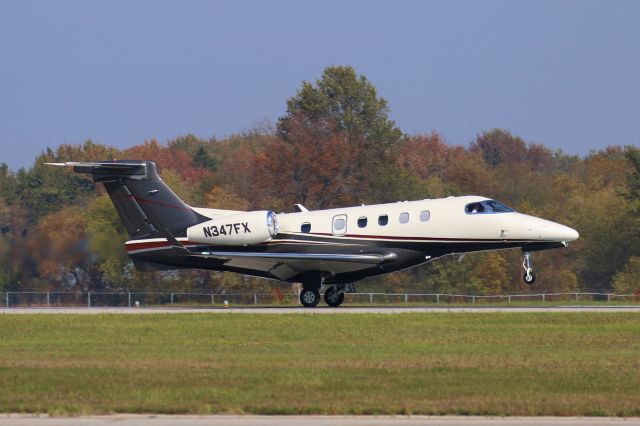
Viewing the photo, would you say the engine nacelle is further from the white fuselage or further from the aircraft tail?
the white fuselage

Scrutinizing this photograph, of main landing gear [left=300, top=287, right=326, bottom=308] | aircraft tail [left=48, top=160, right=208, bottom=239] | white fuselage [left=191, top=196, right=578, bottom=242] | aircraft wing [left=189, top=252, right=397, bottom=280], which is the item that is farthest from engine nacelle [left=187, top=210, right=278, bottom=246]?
main landing gear [left=300, top=287, right=326, bottom=308]

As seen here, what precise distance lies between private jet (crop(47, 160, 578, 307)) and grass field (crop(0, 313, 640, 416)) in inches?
207

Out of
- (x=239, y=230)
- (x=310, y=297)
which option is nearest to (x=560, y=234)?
(x=310, y=297)

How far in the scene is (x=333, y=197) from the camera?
245 ft

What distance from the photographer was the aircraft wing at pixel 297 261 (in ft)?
120

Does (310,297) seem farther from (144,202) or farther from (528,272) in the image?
(528,272)

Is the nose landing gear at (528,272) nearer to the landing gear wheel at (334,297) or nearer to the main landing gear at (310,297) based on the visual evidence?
the landing gear wheel at (334,297)

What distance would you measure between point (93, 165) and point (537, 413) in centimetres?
2375

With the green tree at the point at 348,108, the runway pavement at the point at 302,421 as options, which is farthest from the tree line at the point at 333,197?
the runway pavement at the point at 302,421

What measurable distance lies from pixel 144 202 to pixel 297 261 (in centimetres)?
535

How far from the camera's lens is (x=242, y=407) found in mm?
16922

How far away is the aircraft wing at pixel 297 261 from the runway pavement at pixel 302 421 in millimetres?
20212

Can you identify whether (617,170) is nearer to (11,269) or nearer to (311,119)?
(311,119)

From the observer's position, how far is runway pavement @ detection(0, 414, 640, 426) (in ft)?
51.0
